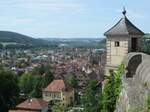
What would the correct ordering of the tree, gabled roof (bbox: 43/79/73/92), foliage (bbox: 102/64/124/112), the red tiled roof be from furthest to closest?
1. gabled roof (bbox: 43/79/73/92)
2. the tree
3. the red tiled roof
4. foliage (bbox: 102/64/124/112)

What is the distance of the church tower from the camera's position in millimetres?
20750

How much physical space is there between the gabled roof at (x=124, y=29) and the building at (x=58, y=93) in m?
42.6

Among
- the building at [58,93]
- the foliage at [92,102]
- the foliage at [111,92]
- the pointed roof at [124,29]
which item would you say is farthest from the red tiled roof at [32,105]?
the foliage at [111,92]

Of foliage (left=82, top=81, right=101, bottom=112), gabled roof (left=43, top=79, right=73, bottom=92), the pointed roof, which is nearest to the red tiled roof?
foliage (left=82, top=81, right=101, bottom=112)

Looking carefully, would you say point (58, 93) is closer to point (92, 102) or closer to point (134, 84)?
point (92, 102)

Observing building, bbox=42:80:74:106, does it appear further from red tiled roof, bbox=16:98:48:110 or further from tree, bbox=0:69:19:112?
tree, bbox=0:69:19:112

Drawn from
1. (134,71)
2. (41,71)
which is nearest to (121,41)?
(134,71)

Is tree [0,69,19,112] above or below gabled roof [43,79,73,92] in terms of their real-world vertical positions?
above

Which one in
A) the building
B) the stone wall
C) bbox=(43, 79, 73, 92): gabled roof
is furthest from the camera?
bbox=(43, 79, 73, 92): gabled roof

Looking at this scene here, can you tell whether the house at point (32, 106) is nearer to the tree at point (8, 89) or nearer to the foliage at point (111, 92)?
the tree at point (8, 89)

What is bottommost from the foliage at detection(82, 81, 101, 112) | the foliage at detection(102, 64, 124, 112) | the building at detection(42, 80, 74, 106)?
the building at detection(42, 80, 74, 106)

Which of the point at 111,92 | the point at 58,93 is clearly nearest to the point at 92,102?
the point at 111,92

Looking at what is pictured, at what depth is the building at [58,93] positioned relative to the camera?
63.8 m

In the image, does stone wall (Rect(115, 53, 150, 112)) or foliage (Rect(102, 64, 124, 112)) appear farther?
foliage (Rect(102, 64, 124, 112))
